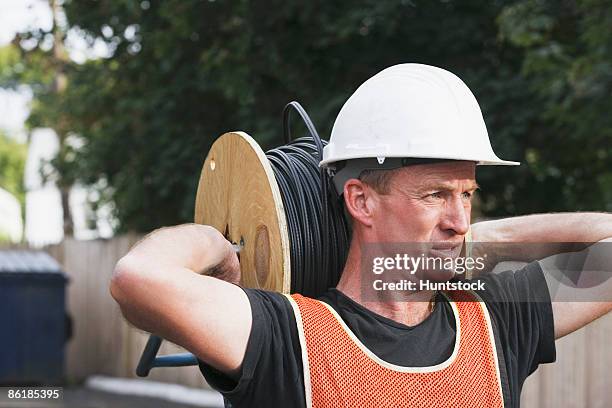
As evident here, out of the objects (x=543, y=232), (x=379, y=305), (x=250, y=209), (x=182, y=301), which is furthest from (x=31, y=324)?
(x=182, y=301)

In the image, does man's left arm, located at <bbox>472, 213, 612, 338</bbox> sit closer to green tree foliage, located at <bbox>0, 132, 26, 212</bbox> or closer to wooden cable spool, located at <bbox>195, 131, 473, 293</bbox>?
wooden cable spool, located at <bbox>195, 131, 473, 293</bbox>

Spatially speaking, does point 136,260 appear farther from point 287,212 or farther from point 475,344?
point 475,344

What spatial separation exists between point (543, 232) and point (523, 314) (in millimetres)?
283

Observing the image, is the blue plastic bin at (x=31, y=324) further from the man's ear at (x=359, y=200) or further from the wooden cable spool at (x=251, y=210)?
the man's ear at (x=359, y=200)

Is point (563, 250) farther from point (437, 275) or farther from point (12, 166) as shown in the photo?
point (12, 166)

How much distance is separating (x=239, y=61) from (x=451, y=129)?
10950mm

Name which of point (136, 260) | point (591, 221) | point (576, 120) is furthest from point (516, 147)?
point (136, 260)

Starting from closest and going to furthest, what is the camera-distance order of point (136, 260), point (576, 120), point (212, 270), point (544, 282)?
point (136, 260) → point (212, 270) → point (544, 282) → point (576, 120)

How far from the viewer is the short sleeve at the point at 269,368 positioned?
7.96ft

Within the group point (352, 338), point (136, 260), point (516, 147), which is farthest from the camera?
point (516, 147)

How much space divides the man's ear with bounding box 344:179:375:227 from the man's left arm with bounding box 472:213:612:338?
0.53 meters

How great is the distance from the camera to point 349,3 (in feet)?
42.5

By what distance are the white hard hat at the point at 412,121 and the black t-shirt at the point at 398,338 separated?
391mm

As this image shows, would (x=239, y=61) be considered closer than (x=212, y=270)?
No
